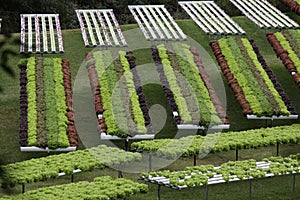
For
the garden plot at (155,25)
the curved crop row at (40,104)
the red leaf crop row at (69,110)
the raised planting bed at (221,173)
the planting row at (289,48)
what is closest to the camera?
the raised planting bed at (221,173)

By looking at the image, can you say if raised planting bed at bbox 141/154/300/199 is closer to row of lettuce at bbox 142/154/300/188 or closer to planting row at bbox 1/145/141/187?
row of lettuce at bbox 142/154/300/188

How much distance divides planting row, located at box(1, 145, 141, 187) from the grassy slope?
0.69m

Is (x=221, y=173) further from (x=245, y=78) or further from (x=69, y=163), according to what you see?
(x=245, y=78)

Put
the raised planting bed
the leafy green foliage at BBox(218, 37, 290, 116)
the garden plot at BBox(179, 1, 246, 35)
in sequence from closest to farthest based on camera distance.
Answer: the raised planting bed, the leafy green foliage at BBox(218, 37, 290, 116), the garden plot at BBox(179, 1, 246, 35)

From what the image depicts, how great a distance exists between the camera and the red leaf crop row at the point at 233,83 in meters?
20.6

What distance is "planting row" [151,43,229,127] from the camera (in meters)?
19.7

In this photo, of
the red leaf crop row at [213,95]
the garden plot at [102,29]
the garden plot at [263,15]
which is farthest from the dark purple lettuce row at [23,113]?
the garden plot at [263,15]

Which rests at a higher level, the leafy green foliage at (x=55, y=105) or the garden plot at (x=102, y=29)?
the garden plot at (x=102, y=29)

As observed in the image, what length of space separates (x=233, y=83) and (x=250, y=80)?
622 mm

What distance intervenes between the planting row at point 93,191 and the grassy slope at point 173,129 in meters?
1.64

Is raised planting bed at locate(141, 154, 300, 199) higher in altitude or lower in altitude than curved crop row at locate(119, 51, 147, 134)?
lower

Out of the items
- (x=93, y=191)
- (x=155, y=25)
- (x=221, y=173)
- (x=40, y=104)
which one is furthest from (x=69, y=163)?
(x=155, y=25)

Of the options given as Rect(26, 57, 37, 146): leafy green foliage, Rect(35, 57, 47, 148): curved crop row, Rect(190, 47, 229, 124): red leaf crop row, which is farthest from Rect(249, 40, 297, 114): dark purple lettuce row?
Rect(26, 57, 37, 146): leafy green foliage

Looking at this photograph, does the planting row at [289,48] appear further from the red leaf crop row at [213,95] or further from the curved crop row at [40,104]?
the curved crop row at [40,104]
